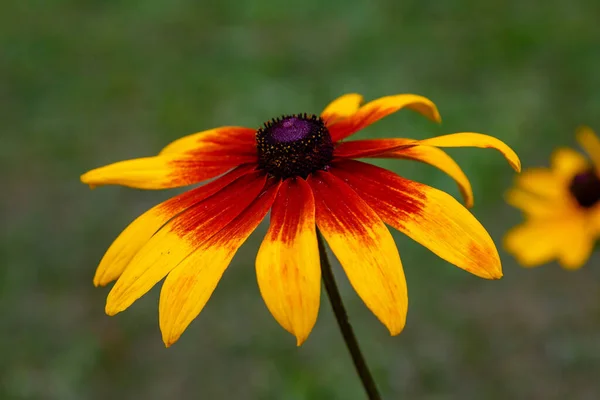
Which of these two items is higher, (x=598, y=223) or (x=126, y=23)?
(x=126, y=23)

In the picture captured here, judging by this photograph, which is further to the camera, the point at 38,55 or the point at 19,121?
the point at 38,55

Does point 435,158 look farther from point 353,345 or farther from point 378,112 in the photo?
point 353,345

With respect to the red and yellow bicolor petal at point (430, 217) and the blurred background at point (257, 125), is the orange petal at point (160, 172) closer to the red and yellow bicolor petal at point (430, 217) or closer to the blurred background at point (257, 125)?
the red and yellow bicolor petal at point (430, 217)

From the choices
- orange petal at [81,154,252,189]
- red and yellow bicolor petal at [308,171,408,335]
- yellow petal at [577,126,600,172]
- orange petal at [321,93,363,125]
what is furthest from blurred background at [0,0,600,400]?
red and yellow bicolor petal at [308,171,408,335]

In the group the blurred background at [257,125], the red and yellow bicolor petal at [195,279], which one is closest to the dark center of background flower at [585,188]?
the blurred background at [257,125]

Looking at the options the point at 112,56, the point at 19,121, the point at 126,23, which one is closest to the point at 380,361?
the point at 19,121

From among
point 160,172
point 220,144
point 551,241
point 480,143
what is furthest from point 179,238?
point 551,241

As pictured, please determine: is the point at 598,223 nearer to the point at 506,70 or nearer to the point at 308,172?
the point at 308,172
